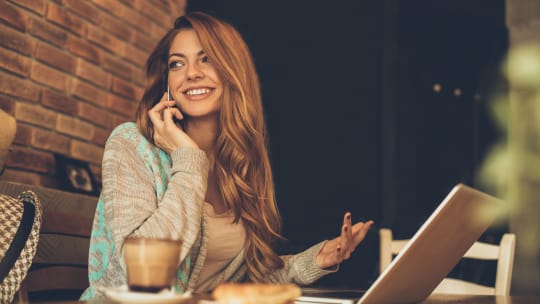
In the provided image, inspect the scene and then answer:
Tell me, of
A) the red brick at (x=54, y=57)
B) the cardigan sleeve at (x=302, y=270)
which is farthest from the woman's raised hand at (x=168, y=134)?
the red brick at (x=54, y=57)

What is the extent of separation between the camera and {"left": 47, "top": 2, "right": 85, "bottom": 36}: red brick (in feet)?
7.14

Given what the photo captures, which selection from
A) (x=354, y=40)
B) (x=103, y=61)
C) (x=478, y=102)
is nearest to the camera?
(x=103, y=61)

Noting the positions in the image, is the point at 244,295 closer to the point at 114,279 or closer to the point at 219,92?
the point at 114,279

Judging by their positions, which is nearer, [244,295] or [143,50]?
[244,295]

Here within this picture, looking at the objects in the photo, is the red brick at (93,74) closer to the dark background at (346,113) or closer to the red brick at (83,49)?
the red brick at (83,49)

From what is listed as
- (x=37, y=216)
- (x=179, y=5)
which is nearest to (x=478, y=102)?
(x=179, y=5)

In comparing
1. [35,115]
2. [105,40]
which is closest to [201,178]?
[35,115]

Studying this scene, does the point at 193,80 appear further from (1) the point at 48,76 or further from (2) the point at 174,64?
(1) the point at 48,76

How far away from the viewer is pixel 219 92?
5.57 feet

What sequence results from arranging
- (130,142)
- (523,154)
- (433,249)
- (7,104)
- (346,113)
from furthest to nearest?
(523,154), (346,113), (7,104), (130,142), (433,249)

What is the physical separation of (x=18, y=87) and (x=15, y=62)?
0.28 feet

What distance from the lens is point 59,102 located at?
2.22 m

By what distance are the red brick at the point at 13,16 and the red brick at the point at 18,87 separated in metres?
0.18

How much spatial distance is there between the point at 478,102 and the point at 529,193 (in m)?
1.03
